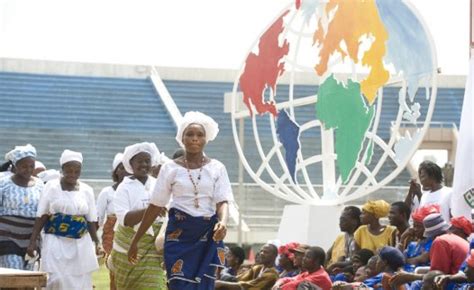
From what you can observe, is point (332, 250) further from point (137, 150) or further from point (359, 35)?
point (137, 150)

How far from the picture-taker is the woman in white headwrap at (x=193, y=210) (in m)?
7.29

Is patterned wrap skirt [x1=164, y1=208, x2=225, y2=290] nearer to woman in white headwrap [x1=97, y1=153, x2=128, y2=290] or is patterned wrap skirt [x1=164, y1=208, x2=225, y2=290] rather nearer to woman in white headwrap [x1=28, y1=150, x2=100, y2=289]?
woman in white headwrap [x1=28, y1=150, x2=100, y2=289]

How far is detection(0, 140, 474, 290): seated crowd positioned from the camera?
8.34 meters

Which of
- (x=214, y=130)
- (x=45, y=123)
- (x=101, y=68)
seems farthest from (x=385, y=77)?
(x=101, y=68)

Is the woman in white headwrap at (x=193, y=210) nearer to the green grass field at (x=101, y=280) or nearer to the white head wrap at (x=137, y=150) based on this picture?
the white head wrap at (x=137, y=150)

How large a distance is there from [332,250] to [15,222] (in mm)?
Result: 2947

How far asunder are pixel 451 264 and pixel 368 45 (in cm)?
518

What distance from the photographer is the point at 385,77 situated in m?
12.8

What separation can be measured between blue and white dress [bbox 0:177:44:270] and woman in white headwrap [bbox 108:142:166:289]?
1135 millimetres

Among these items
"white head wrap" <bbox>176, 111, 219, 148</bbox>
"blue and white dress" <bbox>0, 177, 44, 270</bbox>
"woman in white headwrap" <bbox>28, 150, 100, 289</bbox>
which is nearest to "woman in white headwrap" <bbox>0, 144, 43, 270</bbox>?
"blue and white dress" <bbox>0, 177, 44, 270</bbox>

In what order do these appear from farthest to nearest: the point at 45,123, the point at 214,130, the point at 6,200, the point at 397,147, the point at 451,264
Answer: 1. the point at 45,123
2. the point at 397,147
3. the point at 6,200
4. the point at 451,264
5. the point at 214,130

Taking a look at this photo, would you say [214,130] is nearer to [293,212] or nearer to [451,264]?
[451,264]

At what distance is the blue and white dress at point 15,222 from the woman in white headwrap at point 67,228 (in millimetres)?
184

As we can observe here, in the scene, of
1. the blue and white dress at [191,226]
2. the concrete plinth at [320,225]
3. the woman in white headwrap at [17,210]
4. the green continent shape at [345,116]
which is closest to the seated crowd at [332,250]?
the woman in white headwrap at [17,210]
